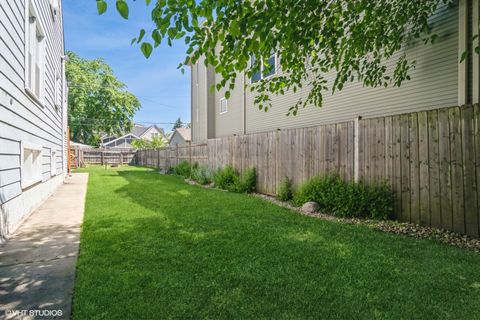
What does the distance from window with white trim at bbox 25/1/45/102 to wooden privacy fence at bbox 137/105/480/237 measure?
5503 mm

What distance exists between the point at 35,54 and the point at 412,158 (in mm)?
7527

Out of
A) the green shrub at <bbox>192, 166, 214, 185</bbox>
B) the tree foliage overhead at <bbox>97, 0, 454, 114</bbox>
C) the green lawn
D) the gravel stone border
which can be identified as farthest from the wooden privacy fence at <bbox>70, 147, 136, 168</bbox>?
the tree foliage overhead at <bbox>97, 0, 454, 114</bbox>

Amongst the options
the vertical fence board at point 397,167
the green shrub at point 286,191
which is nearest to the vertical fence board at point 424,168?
the vertical fence board at point 397,167

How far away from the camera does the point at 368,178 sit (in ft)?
16.7

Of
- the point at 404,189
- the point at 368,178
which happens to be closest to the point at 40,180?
the point at 368,178

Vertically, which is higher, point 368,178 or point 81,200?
point 368,178

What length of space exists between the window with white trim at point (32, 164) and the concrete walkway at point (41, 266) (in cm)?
82

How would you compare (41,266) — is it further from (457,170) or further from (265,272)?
(457,170)

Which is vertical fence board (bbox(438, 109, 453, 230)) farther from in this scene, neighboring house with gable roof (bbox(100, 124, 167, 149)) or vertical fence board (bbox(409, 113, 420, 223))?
neighboring house with gable roof (bbox(100, 124, 167, 149))

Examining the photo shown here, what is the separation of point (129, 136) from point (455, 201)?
4470 cm

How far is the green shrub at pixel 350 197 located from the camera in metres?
4.73

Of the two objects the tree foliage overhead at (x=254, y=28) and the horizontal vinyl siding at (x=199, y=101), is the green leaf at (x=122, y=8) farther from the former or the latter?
the horizontal vinyl siding at (x=199, y=101)

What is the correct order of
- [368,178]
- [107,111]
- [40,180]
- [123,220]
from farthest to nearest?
[107,111] < [40,180] < [368,178] < [123,220]

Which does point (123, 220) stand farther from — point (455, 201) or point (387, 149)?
point (455, 201)
